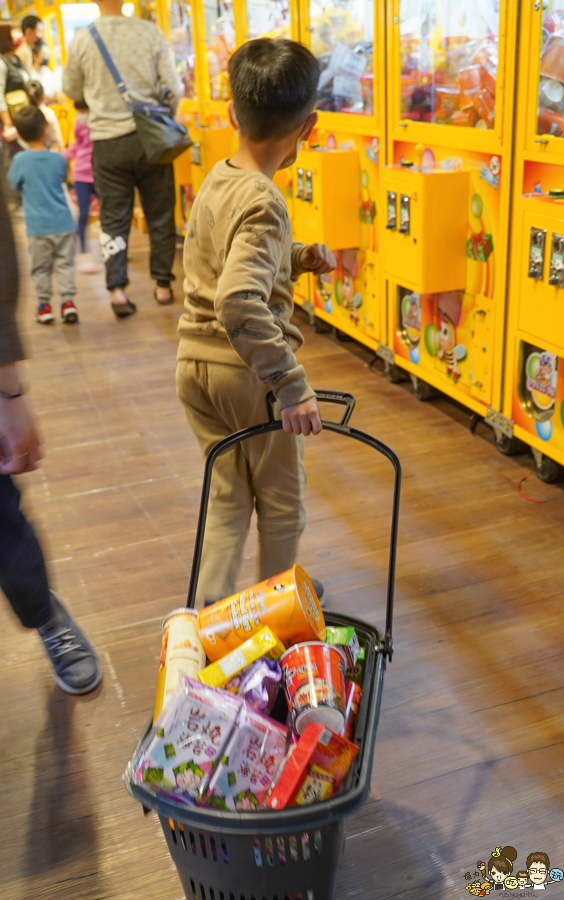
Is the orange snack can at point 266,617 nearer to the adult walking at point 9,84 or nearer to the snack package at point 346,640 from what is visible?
the snack package at point 346,640

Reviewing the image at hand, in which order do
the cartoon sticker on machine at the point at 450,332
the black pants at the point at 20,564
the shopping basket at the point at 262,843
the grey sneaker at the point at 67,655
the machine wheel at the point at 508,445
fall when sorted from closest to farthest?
the shopping basket at the point at 262,843 < the black pants at the point at 20,564 < the grey sneaker at the point at 67,655 < the machine wheel at the point at 508,445 < the cartoon sticker on machine at the point at 450,332

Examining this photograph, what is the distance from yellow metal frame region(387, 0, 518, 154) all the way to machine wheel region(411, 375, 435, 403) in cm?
98

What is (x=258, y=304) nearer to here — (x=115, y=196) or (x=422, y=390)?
(x=422, y=390)

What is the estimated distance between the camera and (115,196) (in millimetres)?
5047

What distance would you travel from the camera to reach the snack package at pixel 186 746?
113cm

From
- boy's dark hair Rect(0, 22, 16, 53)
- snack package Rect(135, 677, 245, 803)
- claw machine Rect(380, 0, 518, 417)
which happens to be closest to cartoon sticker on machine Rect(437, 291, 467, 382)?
claw machine Rect(380, 0, 518, 417)

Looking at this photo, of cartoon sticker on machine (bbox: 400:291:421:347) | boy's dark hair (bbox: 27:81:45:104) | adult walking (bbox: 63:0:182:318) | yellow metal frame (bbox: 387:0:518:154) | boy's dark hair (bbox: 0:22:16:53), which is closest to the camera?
yellow metal frame (bbox: 387:0:518:154)

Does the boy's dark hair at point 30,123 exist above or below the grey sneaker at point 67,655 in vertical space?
above

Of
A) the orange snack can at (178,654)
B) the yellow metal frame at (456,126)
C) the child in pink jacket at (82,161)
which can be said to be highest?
the yellow metal frame at (456,126)

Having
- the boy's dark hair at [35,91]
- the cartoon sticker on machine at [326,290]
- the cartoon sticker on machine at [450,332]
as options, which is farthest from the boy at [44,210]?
the cartoon sticker on machine at [450,332]

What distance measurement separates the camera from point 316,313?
15.3ft

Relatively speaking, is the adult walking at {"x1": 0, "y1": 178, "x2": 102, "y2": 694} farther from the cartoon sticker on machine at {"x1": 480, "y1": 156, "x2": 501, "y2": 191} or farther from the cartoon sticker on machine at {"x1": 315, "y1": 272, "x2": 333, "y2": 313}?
the cartoon sticker on machine at {"x1": 315, "y1": 272, "x2": 333, "y2": 313}

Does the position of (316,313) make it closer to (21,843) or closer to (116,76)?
(116,76)

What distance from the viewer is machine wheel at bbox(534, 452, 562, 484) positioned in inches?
114
